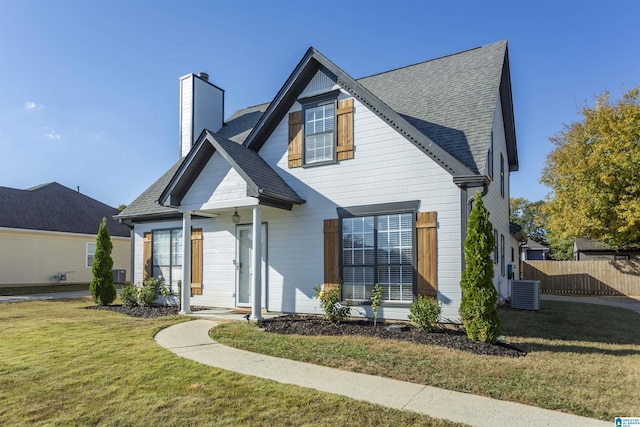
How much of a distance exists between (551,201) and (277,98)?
2144 cm

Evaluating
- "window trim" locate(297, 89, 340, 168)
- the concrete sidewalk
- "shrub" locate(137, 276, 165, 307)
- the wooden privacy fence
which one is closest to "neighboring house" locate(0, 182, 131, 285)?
"shrub" locate(137, 276, 165, 307)

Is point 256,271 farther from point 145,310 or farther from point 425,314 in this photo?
point 145,310

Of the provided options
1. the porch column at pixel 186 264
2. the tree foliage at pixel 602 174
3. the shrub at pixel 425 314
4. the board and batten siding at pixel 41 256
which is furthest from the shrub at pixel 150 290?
the tree foliage at pixel 602 174

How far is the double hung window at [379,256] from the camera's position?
9094 mm

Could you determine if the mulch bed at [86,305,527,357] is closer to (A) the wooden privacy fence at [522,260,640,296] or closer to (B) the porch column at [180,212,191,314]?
(B) the porch column at [180,212,191,314]

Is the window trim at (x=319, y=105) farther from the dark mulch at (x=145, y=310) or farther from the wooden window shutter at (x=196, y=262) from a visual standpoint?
the dark mulch at (x=145, y=310)

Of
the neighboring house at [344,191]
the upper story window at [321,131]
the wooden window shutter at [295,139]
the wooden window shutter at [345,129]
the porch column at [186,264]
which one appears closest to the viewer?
the neighboring house at [344,191]

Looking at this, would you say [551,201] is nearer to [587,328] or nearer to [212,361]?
[587,328]

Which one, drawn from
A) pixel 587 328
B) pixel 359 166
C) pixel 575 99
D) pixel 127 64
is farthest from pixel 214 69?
pixel 575 99

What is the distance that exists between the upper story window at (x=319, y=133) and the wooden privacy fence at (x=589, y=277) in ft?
56.4

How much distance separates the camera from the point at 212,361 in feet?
19.6

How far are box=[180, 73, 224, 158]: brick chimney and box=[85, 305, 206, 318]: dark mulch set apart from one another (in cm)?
555

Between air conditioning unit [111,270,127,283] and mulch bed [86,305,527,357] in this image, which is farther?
air conditioning unit [111,270,127,283]

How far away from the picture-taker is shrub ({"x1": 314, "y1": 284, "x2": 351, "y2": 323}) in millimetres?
9047
